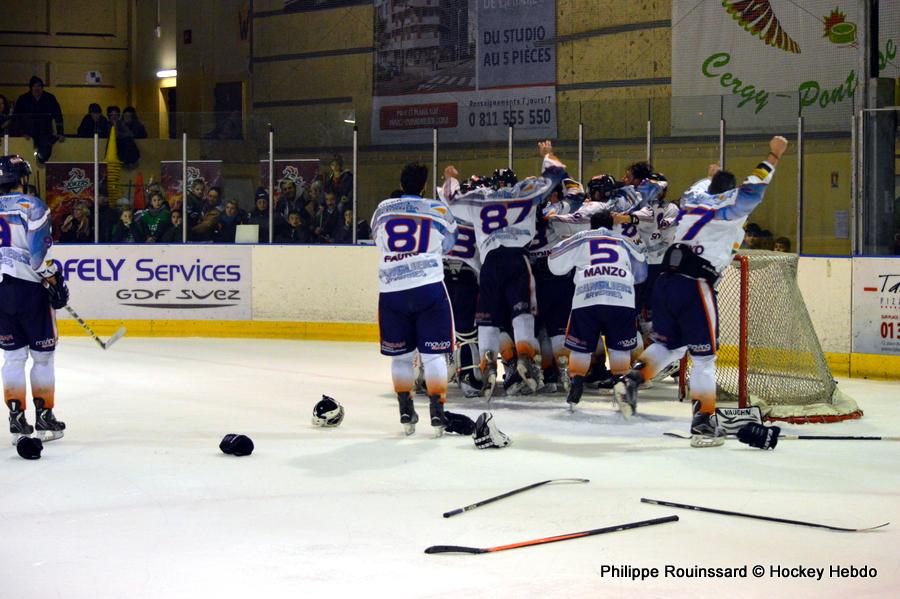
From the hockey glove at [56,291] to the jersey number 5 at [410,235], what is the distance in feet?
5.55

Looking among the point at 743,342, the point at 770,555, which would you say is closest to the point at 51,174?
the point at 743,342

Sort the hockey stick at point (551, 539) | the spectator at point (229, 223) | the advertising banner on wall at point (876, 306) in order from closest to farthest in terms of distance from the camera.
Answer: the hockey stick at point (551, 539)
the advertising banner on wall at point (876, 306)
the spectator at point (229, 223)

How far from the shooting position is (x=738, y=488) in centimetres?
529

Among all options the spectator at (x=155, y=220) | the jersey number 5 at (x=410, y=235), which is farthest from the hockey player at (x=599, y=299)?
the spectator at (x=155, y=220)

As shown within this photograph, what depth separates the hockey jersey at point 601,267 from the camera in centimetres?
750

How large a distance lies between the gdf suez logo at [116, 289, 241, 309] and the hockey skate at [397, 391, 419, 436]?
232 inches

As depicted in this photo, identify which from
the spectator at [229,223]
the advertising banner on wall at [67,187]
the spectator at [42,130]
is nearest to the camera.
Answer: the spectator at [229,223]

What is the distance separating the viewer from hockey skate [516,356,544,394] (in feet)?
27.0

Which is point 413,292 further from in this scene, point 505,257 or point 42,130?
point 42,130

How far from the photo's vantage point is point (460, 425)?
6.64 meters

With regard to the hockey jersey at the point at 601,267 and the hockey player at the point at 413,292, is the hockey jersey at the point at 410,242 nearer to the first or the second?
the hockey player at the point at 413,292

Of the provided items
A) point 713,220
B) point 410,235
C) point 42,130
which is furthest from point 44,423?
point 42,130

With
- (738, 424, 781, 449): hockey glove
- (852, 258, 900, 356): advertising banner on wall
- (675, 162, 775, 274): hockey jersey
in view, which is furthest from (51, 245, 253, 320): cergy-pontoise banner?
(738, 424, 781, 449): hockey glove

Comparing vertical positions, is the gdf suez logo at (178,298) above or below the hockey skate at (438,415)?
above
